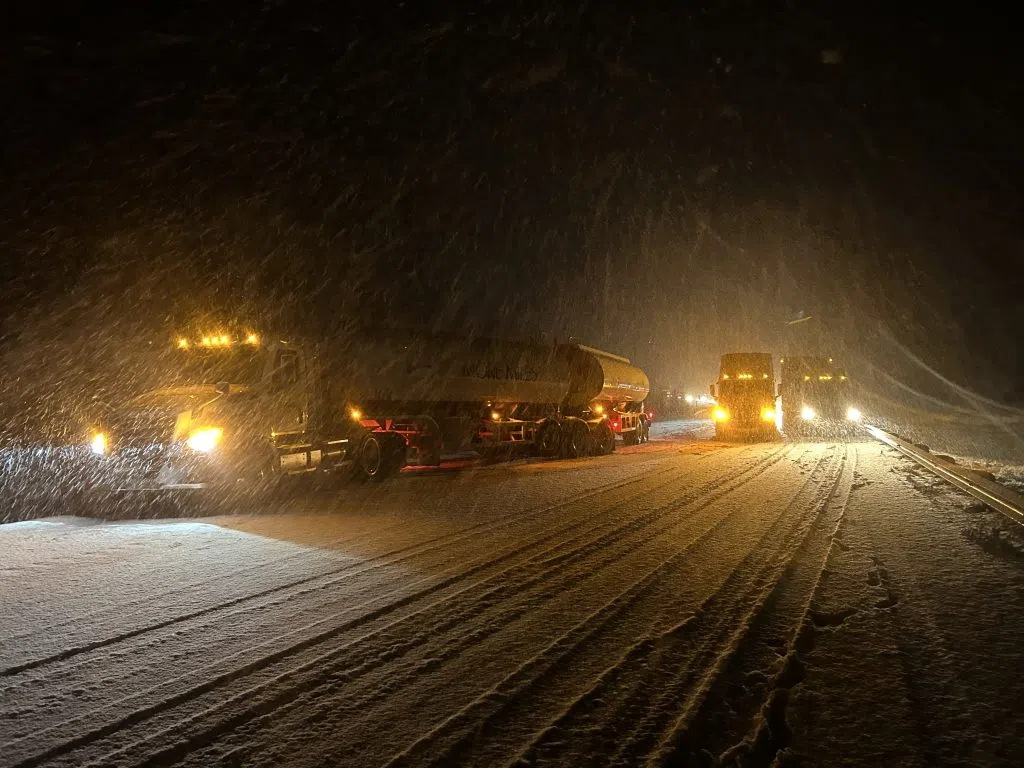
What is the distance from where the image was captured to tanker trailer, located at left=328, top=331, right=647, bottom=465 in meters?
14.6

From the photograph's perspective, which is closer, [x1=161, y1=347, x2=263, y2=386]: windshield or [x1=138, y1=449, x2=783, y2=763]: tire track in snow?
[x1=138, y1=449, x2=783, y2=763]: tire track in snow

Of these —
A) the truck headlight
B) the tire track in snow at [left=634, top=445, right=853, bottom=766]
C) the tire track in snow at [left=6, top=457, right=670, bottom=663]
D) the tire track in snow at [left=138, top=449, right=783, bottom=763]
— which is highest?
the truck headlight

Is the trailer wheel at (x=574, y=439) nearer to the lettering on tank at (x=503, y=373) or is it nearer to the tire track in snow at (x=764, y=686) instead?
the lettering on tank at (x=503, y=373)

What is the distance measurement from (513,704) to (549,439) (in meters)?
16.9

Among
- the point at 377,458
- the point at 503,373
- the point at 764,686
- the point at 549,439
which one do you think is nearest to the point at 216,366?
the point at 377,458

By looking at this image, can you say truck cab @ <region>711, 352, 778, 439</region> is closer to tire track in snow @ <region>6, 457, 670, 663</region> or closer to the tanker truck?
the tanker truck

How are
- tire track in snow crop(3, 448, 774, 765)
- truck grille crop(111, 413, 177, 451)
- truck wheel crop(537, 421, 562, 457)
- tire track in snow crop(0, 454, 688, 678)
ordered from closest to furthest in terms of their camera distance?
tire track in snow crop(3, 448, 774, 765), tire track in snow crop(0, 454, 688, 678), truck grille crop(111, 413, 177, 451), truck wheel crop(537, 421, 562, 457)

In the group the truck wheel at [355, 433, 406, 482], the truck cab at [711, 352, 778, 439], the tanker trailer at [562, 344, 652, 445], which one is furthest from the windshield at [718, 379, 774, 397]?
the truck wheel at [355, 433, 406, 482]

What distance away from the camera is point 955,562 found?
6.32m

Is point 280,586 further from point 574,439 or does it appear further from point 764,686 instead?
point 574,439

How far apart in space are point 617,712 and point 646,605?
1841 mm

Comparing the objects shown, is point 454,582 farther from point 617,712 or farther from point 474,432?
point 474,432

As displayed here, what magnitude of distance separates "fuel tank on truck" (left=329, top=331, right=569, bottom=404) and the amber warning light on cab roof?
5.81 ft

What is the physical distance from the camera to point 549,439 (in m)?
20.4
